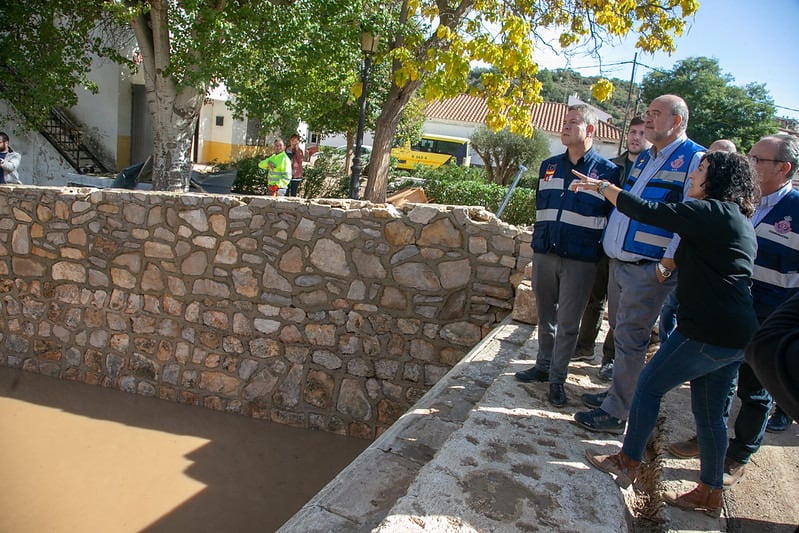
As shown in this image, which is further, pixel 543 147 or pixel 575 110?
pixel 543 147

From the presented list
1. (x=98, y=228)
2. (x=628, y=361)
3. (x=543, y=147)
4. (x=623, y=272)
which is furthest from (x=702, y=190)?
(x=543, y=147)

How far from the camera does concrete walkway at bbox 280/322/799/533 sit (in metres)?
2.02

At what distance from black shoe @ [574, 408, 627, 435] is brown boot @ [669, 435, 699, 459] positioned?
10.1 inches

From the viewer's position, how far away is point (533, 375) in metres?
3.29

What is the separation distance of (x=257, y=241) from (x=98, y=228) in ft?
5.46

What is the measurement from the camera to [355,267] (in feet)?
16.5

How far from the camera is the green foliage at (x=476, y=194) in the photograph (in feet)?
45.1

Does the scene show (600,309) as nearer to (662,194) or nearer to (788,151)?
(662,194)

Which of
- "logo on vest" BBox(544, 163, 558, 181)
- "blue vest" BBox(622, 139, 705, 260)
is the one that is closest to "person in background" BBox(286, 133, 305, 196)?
"logo on vest" BBox(544, 163, 558, 181)

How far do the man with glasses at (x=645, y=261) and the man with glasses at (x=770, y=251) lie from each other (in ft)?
1.08

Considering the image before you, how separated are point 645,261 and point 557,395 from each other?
2.66ft

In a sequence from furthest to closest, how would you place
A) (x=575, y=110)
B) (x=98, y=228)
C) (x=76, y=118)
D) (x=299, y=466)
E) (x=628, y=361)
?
(x=76, y=118) → (x=98, y=228) → (x=299, y=466) → (x=575, y=110) → (x=628, y=361)

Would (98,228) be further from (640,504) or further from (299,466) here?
(640,504)

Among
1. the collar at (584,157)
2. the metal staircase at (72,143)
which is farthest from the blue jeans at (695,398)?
the metal staircase at (72,143)
